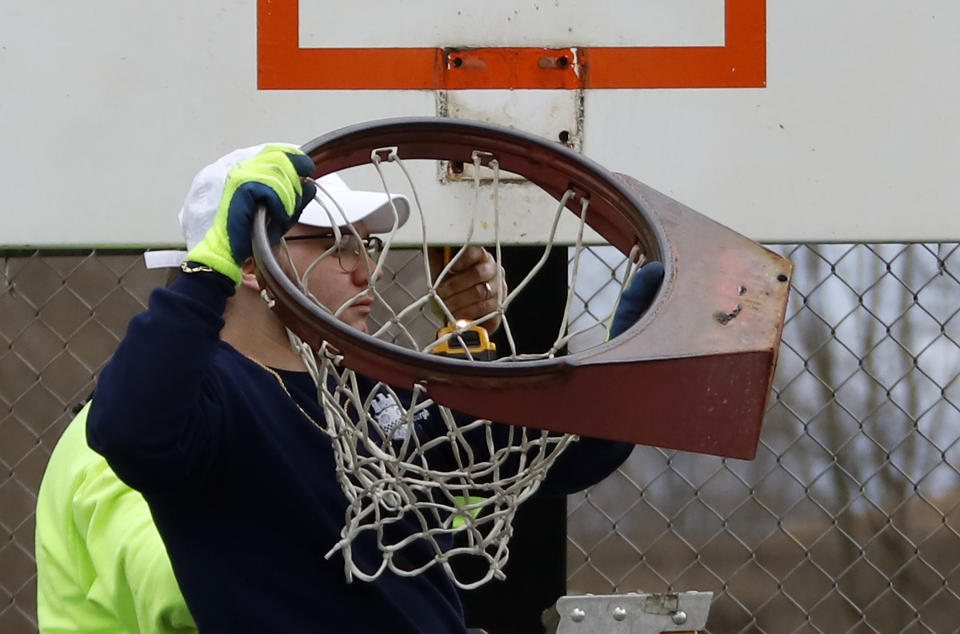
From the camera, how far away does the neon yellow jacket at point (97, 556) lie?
6.22 ft

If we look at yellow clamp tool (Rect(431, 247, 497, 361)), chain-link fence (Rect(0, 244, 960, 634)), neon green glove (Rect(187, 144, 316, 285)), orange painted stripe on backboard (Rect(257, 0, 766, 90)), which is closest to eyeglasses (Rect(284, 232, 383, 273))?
yellow clamp tool (Rect(431, 247, 497, 361))

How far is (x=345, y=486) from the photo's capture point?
1.79 m

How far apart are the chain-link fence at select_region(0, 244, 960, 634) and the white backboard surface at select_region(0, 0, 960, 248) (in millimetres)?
1479

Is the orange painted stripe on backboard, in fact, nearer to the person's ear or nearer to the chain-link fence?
the person's ear

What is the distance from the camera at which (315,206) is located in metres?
2.00

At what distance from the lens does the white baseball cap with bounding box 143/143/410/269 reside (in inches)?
71.2

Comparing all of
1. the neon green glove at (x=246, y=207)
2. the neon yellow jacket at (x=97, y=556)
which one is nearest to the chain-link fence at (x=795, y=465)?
the neon yellow jacket at (x=97, y=556)

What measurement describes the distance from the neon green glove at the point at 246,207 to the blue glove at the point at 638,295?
0.45 metres

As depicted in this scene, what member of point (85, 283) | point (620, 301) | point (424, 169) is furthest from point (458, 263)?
point (85, 283)

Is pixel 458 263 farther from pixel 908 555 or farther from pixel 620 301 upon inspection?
pixel 908 555

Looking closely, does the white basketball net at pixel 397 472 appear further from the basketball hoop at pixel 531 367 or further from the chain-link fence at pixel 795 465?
the chain-link fence at pixel 795 465

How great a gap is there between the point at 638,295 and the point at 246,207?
527 mm

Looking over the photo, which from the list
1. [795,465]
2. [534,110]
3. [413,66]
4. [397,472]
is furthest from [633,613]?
[795,465]

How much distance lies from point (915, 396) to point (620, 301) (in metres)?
2.81
